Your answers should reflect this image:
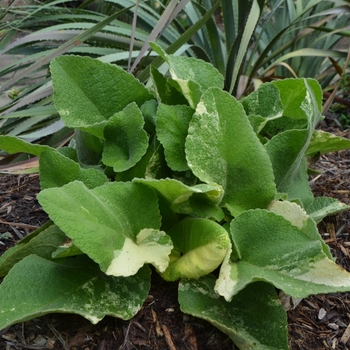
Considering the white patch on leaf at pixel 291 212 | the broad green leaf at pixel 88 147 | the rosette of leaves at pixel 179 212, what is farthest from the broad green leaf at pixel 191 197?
the broad green leaf at pixel 88 147

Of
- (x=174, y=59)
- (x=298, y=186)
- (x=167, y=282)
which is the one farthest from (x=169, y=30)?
(x=167, y=282)

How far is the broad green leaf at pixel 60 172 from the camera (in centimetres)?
98

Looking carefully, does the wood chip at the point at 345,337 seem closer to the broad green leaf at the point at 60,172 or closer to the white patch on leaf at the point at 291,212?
the white patch on leaf at the point at 291,212

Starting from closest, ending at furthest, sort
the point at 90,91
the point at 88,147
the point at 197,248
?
the point at 197,248, the point at 90,91, the point at 88,147

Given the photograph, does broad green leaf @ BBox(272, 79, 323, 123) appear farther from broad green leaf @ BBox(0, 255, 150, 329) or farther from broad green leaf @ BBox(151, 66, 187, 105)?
broad green leaf @ BBox(0, 255, 150, 329)

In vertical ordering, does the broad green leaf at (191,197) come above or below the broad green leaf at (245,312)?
above

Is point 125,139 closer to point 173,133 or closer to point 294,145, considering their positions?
point 173,133

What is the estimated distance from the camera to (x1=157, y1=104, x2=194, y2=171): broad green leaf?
1.00 m


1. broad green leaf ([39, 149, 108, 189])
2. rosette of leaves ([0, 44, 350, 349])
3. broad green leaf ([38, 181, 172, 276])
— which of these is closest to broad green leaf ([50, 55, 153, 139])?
rosette of leaves ([0, 44, 350, 349])

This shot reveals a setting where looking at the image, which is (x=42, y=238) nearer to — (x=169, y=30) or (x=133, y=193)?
(x=133, y=193)

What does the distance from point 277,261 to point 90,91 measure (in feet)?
1.89

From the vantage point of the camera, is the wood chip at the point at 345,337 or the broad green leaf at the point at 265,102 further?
the broad green leaf at the point at 265,102

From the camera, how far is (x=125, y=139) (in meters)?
1.07

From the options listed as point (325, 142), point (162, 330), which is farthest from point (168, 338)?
point (325, 142)
